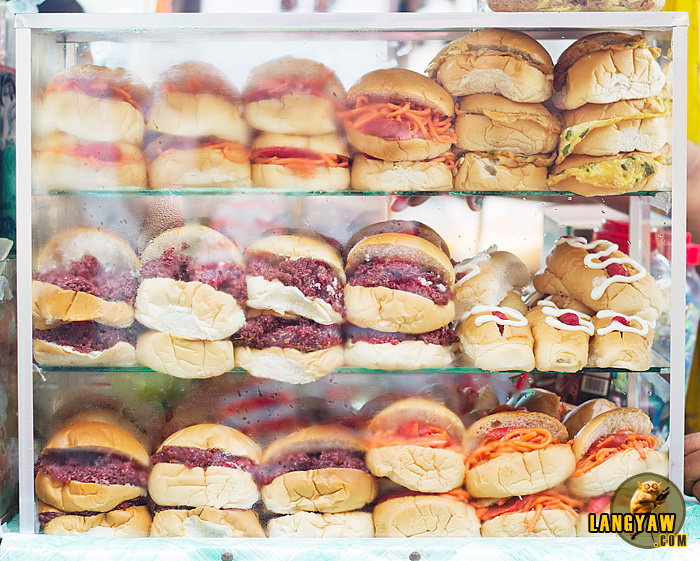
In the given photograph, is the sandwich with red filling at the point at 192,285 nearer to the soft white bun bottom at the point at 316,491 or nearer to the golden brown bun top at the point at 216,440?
the golden brown bun top at the point at 216,440

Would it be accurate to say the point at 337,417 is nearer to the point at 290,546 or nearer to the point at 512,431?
the point at 290,546

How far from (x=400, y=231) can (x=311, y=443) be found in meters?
0.81

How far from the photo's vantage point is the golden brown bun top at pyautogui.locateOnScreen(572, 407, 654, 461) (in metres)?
2.05

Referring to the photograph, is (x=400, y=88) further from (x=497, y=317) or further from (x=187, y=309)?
(x=187, y=309)

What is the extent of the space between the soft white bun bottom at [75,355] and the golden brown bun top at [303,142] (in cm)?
82

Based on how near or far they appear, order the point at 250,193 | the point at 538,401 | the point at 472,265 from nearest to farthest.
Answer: the point at 250,193 → the point at 472,265 → the point at 538,401

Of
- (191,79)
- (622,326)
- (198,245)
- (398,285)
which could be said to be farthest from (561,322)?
(191,79)

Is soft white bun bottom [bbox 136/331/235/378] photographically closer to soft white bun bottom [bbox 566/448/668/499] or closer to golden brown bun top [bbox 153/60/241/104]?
golden brown bun top [bbox 153/60/241/104]

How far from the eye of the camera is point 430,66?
6.59ft

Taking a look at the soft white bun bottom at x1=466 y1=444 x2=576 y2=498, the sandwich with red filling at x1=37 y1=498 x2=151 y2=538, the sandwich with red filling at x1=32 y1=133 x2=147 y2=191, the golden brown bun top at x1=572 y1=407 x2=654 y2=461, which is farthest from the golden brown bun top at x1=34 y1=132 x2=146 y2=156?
the golden brown bun top at x1=572 y1=407 x2=654 y2=461

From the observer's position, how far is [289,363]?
6.47ft

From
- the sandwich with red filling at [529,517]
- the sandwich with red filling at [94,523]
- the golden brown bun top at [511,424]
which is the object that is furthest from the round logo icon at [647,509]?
the sandwich with red filling at [94,523]

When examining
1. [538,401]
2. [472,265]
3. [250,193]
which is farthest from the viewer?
[538,401]

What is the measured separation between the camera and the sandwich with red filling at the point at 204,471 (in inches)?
77.7
